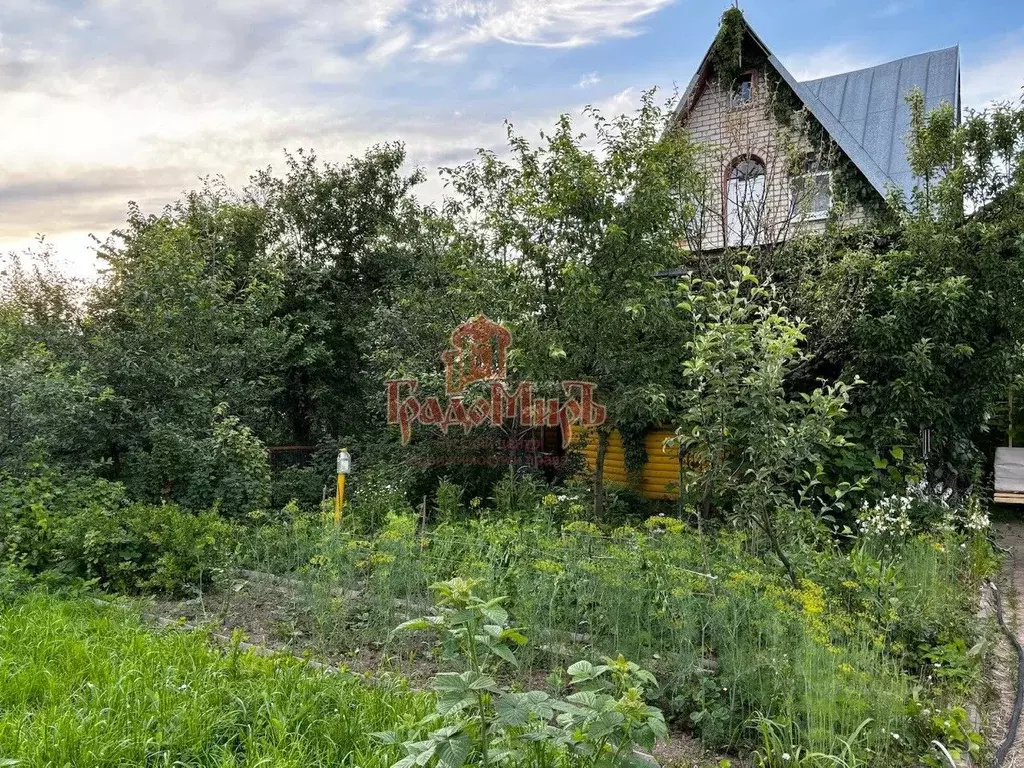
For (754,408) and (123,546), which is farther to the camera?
(123,546)

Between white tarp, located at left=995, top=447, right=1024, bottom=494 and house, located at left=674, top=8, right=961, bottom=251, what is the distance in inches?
142

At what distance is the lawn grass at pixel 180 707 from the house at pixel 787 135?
6048mm

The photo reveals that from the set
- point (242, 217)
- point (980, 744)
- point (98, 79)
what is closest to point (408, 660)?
point (980, 744)

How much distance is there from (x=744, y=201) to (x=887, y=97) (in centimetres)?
561

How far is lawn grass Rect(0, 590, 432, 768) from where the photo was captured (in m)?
2.21

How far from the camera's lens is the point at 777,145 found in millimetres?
7973

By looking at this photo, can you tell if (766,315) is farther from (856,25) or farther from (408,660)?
(856,25)

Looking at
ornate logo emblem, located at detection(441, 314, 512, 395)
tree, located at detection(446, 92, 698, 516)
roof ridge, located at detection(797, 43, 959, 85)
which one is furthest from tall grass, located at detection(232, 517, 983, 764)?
roof ridge, located at detection(797, 43, 959, 85)

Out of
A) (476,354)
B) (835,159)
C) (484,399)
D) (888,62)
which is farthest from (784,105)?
(484,399)

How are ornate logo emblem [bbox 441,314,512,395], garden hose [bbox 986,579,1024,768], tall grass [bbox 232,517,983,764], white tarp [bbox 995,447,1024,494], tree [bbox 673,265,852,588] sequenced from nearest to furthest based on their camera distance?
tall grass [bbox 232,517,983,764], garden hose [bbox 986,579,1024,768], tree [bbox 673,265,852,588], ornate logo emblem [bbox 441,314,512,395], white tarp [bbox 995,447,1024,494]

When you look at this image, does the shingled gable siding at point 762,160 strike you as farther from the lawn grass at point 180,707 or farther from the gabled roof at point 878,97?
the lawn grass at point 180,707

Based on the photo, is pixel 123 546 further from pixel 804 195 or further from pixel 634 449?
pixel 804 195

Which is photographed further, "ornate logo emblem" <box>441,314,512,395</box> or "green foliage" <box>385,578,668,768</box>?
"ornate logo emblem" <box>441,314,512,395</box>

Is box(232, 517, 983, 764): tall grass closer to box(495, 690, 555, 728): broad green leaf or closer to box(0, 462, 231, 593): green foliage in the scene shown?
box(0, 462, 231, 593): green foliage
